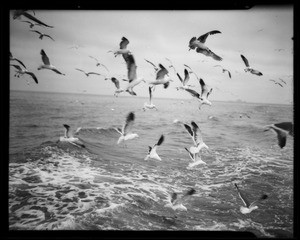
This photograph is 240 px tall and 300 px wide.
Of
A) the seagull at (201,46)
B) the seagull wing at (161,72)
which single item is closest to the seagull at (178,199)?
the seagull wing at (161,72)

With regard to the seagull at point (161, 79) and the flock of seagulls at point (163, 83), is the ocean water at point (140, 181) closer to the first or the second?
the flock of seagulls at point (163, 83)

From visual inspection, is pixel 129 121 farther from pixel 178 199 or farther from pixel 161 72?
pixel 178 199

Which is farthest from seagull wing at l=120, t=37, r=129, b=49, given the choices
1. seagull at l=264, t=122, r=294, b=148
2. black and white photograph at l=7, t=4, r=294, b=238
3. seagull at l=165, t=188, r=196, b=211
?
seagull at l=264, t=122, r=294, b=148

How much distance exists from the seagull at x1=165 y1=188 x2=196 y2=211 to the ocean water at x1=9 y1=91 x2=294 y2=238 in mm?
97

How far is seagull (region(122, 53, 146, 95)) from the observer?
12.4 feet

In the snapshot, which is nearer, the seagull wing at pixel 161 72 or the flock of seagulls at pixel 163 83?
the flock of seagulls at pixel 163 83

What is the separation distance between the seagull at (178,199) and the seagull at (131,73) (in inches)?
72.8

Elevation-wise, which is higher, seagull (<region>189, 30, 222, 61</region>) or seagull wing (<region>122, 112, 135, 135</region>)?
seagull (<region>189, 30, 222, 61</region>)

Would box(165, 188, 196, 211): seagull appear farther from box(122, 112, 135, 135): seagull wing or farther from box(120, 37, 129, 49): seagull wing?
box(120, 37, 129, 49): seagull wing

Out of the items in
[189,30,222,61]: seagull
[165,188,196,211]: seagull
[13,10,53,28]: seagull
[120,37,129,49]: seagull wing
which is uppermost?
[13,10,53,28]: seagull

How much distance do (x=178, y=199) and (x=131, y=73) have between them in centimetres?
216

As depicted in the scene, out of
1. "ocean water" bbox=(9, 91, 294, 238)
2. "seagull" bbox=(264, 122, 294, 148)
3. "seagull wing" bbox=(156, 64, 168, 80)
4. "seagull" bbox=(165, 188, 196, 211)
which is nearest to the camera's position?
"ocean water" bbox=(9, 91, 294, 238)

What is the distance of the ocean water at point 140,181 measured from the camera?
11.8 ft
